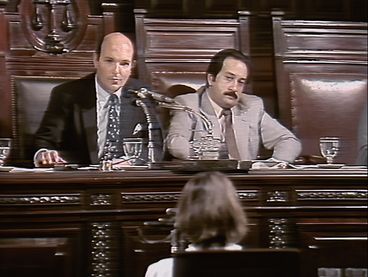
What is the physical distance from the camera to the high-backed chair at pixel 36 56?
4.83 m

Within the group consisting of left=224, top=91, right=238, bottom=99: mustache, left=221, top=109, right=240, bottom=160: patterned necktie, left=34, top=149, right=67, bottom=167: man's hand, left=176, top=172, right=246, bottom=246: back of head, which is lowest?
left=176, top=172, right=246, bottom=246: back of head

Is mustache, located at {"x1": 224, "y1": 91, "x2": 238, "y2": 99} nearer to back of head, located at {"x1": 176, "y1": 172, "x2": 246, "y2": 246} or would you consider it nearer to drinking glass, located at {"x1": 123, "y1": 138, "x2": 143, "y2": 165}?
drinking glass, located at {"x1": 123, "y1": 138, "x2": 143, "y2": 165}

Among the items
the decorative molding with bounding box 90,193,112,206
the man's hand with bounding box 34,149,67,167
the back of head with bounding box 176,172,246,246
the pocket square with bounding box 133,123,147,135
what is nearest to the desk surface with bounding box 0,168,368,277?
the decorative molding with bounding box 90,193,112,206

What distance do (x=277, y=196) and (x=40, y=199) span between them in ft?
3.11

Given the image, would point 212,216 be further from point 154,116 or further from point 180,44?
point 180,44

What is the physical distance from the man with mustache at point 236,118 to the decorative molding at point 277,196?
1.15 meters

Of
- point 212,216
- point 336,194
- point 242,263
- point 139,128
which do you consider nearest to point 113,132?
point 139,128

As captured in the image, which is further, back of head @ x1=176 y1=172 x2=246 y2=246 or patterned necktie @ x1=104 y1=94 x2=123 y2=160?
patterned necktie @ x1=104 y1=94 x2=123 y2=160

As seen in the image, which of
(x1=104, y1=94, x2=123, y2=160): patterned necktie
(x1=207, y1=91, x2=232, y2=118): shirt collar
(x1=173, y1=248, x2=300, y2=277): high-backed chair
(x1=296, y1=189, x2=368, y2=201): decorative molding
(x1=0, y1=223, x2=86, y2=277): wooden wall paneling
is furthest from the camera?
(x1=207, y1=91, x2=232, y2=118): shirt collar

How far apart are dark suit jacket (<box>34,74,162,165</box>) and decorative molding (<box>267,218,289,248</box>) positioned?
4.76ft

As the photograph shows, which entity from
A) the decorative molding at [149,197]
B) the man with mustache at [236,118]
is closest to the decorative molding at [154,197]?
the decorative molding at [149,197]

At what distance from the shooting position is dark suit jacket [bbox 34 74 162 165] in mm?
4691

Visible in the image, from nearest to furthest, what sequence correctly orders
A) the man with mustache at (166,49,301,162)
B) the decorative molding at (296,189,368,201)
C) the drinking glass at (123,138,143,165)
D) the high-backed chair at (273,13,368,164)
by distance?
the decorative molding at (296,189,368,201) → the drinking glass at (123,138,143,165) → the man with mustache at (166,49,301,162) → the high-backed chair at (273,13,368,164)

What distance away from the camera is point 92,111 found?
15.7ft
